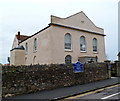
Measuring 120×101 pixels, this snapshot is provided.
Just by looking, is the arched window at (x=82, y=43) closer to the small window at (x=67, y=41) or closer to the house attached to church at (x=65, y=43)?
the house attached to church at (x=65, y=43)

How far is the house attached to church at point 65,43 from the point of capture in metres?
17.9

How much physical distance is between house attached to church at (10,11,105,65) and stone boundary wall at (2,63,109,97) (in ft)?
20.5

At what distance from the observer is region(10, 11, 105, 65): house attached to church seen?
703 inches

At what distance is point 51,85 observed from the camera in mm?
9703

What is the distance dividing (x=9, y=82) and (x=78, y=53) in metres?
14.2

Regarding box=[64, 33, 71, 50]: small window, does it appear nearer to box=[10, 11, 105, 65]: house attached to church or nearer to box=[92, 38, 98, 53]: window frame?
box=[10, 11, 105, 65]: house attached to church

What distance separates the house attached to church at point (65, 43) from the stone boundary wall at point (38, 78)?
625 centimetres

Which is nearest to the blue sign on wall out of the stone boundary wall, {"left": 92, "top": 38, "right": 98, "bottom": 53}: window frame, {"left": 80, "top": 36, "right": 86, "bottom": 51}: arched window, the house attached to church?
the stone boundary wall

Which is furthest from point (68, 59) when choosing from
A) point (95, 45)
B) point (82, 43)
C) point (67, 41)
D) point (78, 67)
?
point (78, 67)

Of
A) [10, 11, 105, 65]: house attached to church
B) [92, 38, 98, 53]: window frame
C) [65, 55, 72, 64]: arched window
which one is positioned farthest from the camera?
[92, 38, 98, 53]: window frame

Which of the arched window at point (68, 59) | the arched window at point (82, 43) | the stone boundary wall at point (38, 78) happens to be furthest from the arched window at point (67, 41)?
the stone boundary wall at point (38, 78)

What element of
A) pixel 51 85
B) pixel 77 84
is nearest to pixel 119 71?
pixel 77 84

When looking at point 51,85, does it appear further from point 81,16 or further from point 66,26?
point 81,16

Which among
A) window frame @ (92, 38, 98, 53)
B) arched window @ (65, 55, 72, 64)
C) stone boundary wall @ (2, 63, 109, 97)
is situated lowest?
stone boundary wall @ (2, 63, 109, 97)
